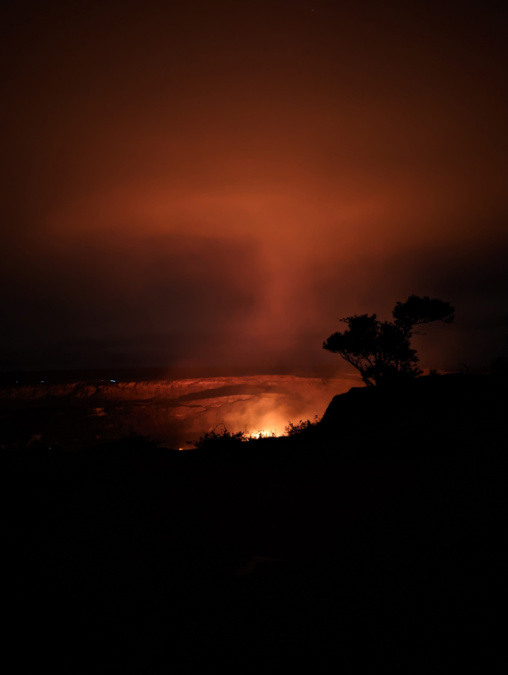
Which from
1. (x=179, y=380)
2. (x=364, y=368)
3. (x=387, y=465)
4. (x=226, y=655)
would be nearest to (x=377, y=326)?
(x=364, y=368)

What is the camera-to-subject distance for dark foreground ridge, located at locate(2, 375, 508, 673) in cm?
328

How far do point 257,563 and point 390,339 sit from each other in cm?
2071

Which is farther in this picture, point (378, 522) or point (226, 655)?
point (378, 522)

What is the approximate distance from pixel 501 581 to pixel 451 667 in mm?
1339

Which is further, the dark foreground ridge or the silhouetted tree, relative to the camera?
the silhouetted tree

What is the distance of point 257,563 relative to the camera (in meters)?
4.71

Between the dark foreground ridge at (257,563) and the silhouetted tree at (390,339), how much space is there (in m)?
14.5

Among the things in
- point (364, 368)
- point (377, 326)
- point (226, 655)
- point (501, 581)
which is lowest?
point (226, 655)

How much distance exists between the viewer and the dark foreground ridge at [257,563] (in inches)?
129

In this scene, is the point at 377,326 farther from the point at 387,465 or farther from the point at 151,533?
the point at 151,533

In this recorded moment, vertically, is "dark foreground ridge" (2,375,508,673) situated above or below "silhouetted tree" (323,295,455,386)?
below

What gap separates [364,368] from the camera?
25672 millimetres

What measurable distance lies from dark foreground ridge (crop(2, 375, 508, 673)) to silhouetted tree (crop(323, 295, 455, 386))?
14.5 m

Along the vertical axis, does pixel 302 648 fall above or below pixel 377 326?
below
